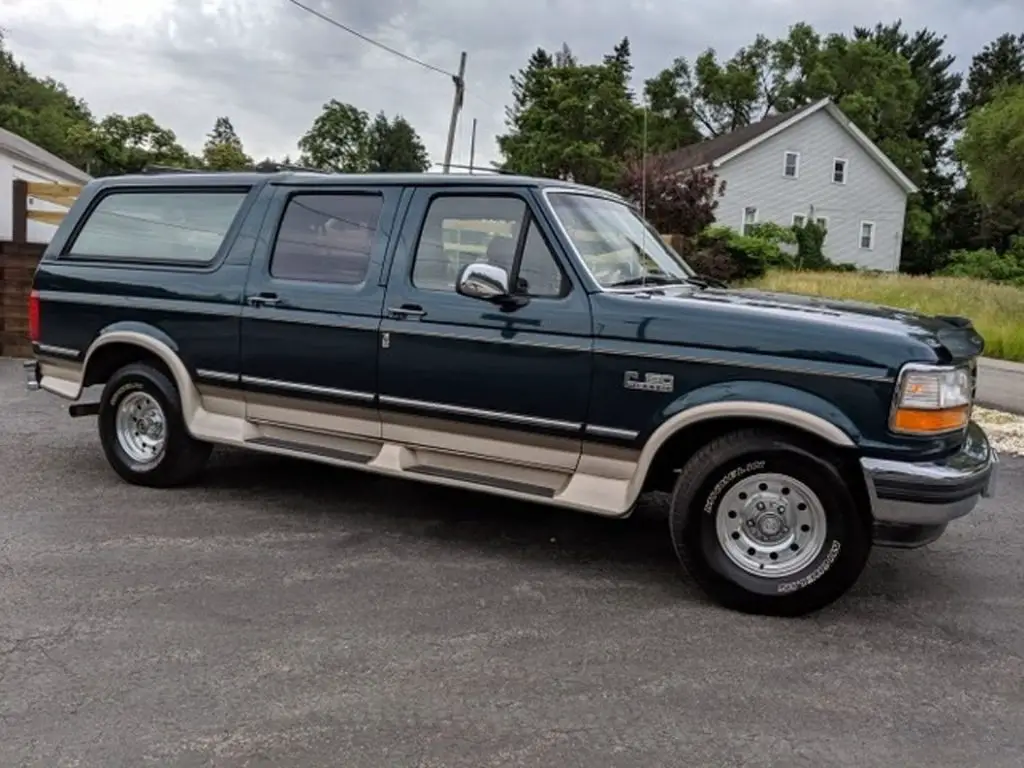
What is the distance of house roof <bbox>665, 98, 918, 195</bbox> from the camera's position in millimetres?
36750

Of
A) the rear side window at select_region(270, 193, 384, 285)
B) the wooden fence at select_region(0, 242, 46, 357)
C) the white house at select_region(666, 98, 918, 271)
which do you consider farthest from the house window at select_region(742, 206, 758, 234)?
the rear side window at select_region(270, 193, 384, 285)

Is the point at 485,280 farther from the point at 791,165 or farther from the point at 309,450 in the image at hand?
the point at 791,165

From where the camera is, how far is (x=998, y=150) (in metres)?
30.8

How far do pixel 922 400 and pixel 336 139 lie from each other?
7619 cm

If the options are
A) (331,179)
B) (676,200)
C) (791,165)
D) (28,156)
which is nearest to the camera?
(331,179)

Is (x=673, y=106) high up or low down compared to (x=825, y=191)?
up

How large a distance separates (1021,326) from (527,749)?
15.0 metres

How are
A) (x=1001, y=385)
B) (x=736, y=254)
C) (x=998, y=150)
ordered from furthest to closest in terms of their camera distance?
(x=998, y=150)
(x=736, y=254)
(x=1001, y=385)

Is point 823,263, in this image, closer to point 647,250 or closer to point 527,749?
point 647,250

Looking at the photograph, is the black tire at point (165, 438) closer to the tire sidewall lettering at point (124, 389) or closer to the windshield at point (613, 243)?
the tire sidewall lettering at point (124, 389)

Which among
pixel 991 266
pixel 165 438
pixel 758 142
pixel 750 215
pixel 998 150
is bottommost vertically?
pixel 165 438

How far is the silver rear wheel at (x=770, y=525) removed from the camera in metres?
4.11

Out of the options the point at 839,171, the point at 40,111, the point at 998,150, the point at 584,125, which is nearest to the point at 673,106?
the point at 584,125

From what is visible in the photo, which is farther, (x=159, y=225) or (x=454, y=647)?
(x=159, y=225)
